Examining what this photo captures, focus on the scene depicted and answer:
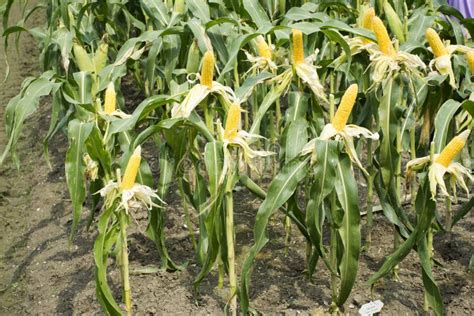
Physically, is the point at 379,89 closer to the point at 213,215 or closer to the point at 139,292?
the point at 213,215

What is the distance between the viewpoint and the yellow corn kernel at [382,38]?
3074 millimetres

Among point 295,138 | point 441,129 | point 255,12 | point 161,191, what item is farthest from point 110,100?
point 441,129

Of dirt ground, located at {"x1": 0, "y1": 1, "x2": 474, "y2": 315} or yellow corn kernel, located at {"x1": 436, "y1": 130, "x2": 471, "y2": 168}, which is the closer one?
yellow corn kernel, located at {"x1": 436, "y1": 130, "x2": 471, "y2": 168}

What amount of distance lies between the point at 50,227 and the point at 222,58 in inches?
62.4

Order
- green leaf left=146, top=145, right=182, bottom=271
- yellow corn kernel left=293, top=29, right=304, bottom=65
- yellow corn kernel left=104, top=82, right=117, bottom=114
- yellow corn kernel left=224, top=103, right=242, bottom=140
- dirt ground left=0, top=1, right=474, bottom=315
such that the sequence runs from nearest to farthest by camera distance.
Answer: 1. yellow corn kernel left=224, top=103, right=242, bottom=140
2. yellow corn kernel left=293, top=29, right=304, bottom=65
3. yellow corn kernel left=104, top=82, right=117, bottom=114
4. green leaf left=146, top=145, right=182, bottom=271
5. dirt ground left=0, top=1, right=474, bottom=315

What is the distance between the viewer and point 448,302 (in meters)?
3.54

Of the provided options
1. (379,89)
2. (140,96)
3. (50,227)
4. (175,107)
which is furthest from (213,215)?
(140,96)

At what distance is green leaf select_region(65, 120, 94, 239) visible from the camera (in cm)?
310

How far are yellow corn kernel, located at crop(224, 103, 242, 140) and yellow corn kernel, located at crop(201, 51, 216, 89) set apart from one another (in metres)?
0.22

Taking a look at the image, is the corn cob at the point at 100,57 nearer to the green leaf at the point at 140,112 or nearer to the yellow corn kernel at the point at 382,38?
the green leaf at the point at 140,112

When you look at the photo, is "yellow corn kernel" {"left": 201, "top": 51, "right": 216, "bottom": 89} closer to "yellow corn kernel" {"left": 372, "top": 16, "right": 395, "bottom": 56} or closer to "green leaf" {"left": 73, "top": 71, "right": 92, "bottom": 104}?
"yellow corn kernel" {"left": 372, "top": 16, "right": 395, "bottom": 56}

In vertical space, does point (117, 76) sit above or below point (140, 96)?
above

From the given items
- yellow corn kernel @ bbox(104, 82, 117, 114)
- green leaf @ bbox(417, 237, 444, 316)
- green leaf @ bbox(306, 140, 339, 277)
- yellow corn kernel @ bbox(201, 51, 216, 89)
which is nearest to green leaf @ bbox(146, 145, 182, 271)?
yellow corn kernel @ bbox(104, 82, 117, 114)

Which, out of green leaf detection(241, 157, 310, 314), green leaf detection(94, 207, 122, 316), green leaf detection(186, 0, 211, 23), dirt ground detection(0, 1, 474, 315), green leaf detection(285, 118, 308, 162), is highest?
green leaf detection(186, 0, 211, 23)
